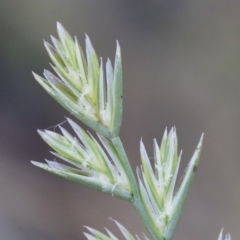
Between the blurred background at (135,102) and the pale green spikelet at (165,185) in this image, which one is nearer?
the pale green spikelet at (165,185)

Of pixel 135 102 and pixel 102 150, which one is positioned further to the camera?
pixel 135 102

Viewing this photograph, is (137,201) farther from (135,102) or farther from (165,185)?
(135,102)

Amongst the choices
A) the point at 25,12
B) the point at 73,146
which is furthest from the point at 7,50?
the point at 73,146

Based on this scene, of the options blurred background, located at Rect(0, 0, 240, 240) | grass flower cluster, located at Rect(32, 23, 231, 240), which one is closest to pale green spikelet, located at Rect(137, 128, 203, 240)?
grass flower cluster, located at Rect(32, 23, 231, 240)

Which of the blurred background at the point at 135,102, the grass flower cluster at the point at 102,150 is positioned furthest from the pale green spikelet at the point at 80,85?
the blurred background at the point at 135,102

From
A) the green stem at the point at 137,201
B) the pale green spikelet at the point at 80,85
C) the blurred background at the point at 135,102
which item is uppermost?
the blurred background at the point at 135,102

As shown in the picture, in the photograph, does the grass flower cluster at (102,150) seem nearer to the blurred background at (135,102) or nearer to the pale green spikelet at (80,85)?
the pale green spikelet at (80,85)

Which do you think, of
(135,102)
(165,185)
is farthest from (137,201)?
(135,102)

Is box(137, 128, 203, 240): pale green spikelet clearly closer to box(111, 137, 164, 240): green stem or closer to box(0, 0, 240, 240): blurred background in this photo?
box(111, 137, 164, 240): green stem
